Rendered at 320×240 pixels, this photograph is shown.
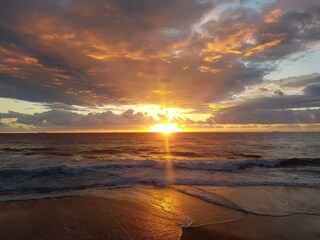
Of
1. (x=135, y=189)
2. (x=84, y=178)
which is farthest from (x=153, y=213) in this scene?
(x=84, y=178)

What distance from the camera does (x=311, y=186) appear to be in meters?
14.3

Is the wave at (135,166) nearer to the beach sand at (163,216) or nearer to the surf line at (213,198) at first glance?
the beach sand at (163,216)

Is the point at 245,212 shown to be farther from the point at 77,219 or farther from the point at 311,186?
the point at 311,186

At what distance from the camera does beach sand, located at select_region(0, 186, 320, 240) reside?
7.02 metres

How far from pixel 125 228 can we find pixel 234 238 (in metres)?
3.06

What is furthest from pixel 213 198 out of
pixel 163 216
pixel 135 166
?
pixel 135 166

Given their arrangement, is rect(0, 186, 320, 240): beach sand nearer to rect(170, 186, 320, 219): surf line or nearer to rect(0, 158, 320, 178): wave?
rect(170, 186, 320, 219): surf line

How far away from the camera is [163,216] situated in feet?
27.7

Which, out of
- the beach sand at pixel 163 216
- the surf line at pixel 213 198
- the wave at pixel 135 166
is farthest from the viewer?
the wave at pixel 135 166

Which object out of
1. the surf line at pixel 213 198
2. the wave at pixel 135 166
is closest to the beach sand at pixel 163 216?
the surf line at pixel 213 198

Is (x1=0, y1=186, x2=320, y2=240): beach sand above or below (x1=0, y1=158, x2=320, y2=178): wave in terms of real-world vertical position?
above

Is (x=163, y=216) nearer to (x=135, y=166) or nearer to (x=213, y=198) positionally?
(x=213, y=198)

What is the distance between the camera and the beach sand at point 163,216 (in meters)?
7.02

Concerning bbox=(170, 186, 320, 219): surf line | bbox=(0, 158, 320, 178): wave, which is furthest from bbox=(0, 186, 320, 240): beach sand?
bbox=(0, 158, 320, 178): wave
